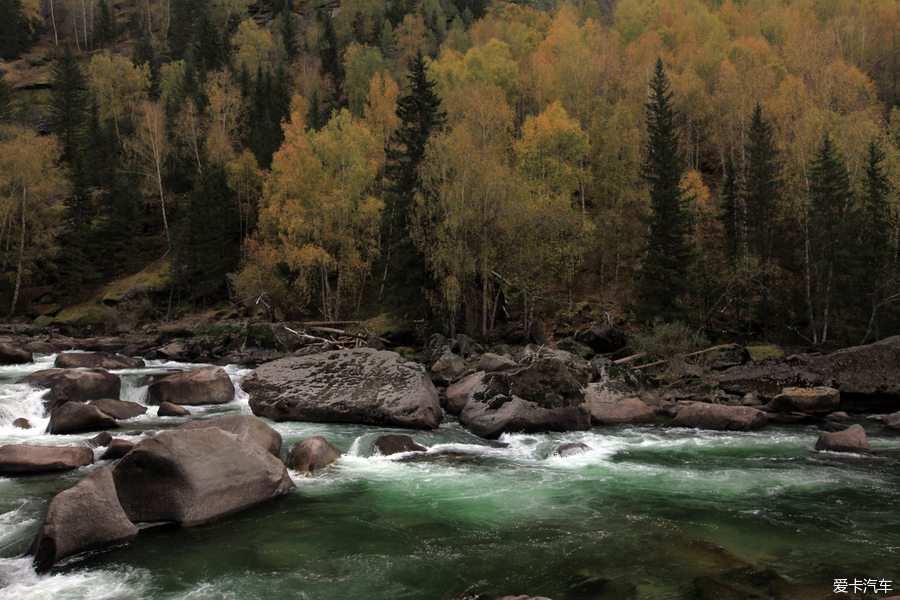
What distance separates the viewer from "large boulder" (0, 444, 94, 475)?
10.9m

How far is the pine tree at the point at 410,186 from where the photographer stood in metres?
27.3

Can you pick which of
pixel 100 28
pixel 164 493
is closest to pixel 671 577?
pixel 164 493

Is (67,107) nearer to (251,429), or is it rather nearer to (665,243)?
(665,243)

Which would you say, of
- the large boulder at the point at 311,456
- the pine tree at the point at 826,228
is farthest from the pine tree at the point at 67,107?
the pine tree at the point at 826,228

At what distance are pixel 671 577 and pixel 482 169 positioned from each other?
69.7 ft

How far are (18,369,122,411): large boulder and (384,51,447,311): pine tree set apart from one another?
13.1 meters

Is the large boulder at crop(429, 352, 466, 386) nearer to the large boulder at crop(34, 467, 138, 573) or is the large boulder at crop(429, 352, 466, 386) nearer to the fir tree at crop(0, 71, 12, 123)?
the large boulder at crop(34, 467, 138, 573)

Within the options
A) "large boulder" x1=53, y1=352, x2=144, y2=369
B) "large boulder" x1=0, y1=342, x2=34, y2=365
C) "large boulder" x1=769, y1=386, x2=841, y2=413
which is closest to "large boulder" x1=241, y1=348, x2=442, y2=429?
"large boulder" x1=53, y1=352, x2=144, y2=369

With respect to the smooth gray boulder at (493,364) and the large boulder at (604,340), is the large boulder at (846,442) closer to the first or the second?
the smooth gray boulder at (493,364)

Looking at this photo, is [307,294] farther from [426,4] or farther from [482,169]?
[426,4]

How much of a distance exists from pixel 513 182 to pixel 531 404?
1449 centimetres

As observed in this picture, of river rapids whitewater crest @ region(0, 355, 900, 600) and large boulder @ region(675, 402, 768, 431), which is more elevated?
river rapids whitewater crest @ region(0, 355, 900, 600)

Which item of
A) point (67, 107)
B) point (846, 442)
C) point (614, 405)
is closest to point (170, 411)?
point (614, 405)

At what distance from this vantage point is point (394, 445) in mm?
Answer: 12938
